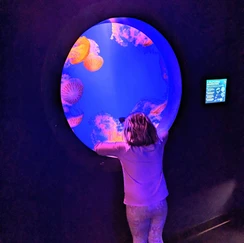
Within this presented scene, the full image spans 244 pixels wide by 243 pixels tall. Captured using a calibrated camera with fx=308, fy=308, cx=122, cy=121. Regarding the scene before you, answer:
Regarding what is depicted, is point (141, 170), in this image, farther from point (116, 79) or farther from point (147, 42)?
point (147, 42)

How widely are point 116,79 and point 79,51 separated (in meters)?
0.49

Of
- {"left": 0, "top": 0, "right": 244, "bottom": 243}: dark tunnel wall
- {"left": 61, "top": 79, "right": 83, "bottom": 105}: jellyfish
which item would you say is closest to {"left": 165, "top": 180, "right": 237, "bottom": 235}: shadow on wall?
{"left": 0, "top": 0, "right": 244, "bottom": 243}: dark tunnel wall

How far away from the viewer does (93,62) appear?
2.88 metres

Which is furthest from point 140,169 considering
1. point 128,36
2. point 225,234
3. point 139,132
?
point 225,234

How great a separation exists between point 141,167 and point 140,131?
0.95 ft

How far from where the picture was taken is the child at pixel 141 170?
94.3 inches

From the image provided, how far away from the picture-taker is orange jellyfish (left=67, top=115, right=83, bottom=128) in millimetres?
2791

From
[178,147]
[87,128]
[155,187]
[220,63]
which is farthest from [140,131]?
[220,63]

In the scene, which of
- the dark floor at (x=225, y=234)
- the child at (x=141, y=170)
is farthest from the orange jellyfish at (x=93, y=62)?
the dark floor at (x=225, y=234)

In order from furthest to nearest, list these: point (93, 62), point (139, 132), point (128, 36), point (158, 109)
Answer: point (158, 109)
point (128, 36)
point (93, 62)
point (139, 132)

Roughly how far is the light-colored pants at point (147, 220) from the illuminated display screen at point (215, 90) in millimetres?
1320

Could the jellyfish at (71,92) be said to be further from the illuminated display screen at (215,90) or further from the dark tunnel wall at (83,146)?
the illuminated display screen at (215,90)

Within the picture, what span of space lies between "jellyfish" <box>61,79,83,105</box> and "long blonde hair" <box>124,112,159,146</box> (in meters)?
0.62

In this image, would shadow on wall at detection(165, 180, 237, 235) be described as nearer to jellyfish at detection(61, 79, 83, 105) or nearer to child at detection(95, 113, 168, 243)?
child at detection(95, 113, 168, 243)
